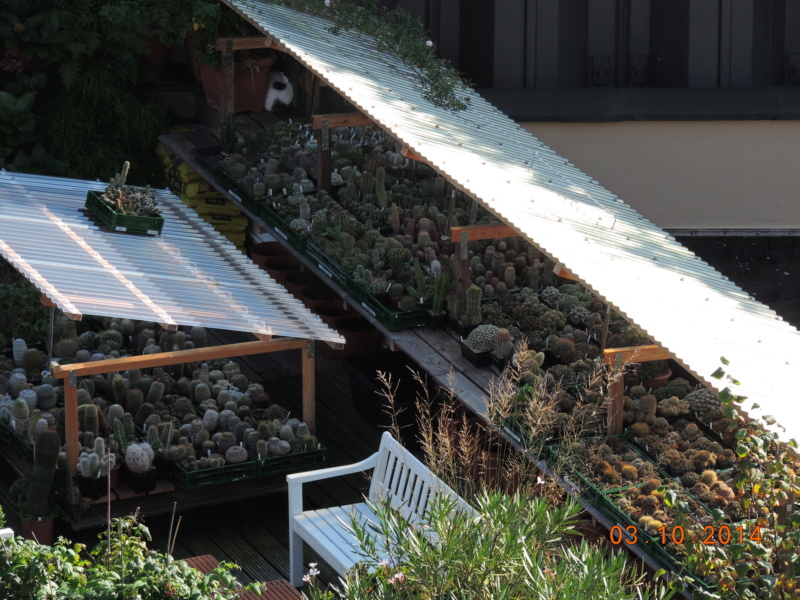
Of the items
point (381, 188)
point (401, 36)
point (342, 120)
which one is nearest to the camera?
point (342, 120)

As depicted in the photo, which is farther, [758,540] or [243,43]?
[243,43]

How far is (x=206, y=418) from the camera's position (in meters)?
11.2

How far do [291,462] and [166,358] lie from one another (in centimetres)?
112

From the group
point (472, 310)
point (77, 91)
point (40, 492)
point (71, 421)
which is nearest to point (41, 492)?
point (40, 492)

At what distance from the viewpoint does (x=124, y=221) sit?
1237 cm

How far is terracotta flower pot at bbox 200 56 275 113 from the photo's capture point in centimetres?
1525

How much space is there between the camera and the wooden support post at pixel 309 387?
1121 cm

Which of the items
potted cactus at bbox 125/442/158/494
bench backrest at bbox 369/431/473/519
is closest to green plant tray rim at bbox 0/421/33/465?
potted cactus at bbox 125/442/158/494

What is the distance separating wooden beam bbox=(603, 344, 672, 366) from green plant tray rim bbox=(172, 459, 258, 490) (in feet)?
8.29

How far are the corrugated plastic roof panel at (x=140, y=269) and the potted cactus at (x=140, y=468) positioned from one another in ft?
2.83

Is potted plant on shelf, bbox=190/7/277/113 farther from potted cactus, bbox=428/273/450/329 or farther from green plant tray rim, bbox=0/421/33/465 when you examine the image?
green plant tray rim, bbox=0/421/33/465

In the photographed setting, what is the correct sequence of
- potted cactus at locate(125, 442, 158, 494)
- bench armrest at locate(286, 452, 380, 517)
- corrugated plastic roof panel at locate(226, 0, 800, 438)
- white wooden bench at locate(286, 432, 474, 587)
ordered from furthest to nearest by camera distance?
potted cactus at locate(125, 442, 158, 494)
bench armrest at locate(286, 452, 380, 517)
corrugated plastic roof panel at locate(226, 0, 800, 438)
white wooden bench at locate(286, 432, 474, 587)

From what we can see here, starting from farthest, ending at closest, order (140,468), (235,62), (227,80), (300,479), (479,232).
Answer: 1. (235,62)
2. (227,80)
3. (479,232)
4. (140,468)
5. (300,479)
